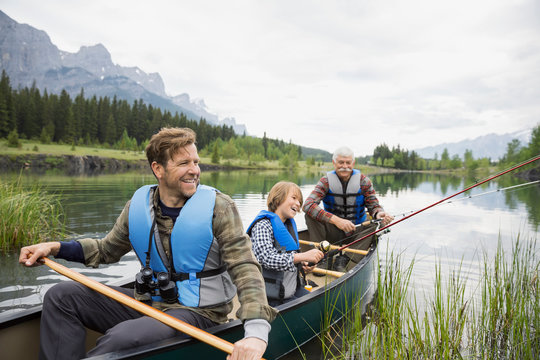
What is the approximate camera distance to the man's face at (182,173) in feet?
7.36

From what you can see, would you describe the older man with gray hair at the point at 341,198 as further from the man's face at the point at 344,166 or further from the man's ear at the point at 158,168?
the man's ear at the point at 158,168

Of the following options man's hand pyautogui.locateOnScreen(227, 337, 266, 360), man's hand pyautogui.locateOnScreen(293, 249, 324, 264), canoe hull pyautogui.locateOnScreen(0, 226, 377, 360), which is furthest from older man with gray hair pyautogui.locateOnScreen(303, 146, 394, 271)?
man's hand pyautogui.locateOnScreen(227, 337, 266, 360)

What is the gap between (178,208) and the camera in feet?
7.74

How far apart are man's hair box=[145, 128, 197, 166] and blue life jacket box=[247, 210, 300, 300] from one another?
3.97ft

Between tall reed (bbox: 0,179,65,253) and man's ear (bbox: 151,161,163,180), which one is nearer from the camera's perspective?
man's ear (bbox: 151,161,163,180)

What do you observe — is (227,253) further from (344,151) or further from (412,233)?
(412,233)

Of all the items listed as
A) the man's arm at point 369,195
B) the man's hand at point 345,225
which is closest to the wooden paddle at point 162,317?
the man's hand at point 345,225

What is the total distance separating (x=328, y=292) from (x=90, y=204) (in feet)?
41.2

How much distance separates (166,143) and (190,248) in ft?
2.30

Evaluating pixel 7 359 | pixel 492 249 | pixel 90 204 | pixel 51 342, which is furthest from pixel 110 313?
pixel 90 204

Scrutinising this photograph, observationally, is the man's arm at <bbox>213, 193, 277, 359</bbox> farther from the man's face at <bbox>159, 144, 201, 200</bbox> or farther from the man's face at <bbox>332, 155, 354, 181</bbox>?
the man's face at <bbox>332, 155, 354, 181</bbox>

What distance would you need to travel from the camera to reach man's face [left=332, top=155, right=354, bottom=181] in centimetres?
611

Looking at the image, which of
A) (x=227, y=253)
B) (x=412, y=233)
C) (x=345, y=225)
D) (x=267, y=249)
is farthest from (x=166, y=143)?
(x=412, y=233)

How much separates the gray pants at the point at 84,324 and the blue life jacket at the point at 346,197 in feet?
14.6
